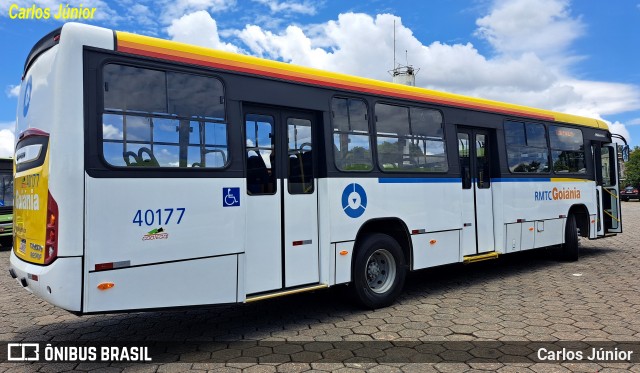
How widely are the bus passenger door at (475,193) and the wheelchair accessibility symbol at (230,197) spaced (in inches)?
162

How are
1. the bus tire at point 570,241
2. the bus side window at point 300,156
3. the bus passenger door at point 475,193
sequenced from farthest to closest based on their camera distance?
the bus tire at point 570,241
the bus passenger door at point 475,193
the bus side window at point 300,156

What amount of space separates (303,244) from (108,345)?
2430 millimetres

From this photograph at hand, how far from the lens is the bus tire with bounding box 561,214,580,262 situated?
9.85 metres

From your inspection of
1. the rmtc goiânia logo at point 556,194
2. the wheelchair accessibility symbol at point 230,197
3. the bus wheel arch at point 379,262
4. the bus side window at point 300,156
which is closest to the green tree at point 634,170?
the rmtc goiânia logo at point 556,194

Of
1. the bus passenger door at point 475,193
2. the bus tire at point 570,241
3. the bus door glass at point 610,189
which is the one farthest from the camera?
the bus door glass at point 610,189

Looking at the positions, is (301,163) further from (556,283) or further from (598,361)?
(556,283)

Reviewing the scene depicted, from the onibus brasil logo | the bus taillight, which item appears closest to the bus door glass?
the onibus brasil logo

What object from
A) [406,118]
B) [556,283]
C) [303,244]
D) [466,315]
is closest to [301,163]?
[303,244]

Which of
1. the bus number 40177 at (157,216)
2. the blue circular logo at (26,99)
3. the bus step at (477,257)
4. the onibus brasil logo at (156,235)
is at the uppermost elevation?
the blue circular logo at (26,99)

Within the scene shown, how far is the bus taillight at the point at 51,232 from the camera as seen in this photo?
4086 millimetres

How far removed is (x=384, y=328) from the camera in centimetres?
555

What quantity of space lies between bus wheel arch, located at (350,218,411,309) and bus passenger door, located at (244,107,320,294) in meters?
0.71

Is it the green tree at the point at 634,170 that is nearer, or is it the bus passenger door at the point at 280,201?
the bus passenger door at the point at 280,201

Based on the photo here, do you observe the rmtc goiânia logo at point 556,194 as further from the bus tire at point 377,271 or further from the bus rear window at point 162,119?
the bus rear window at point 162,119
